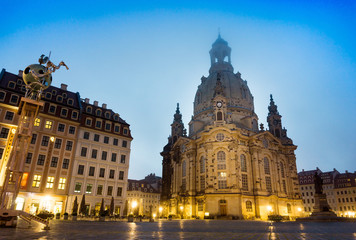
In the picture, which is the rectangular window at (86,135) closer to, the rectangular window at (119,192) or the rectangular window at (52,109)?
the rectangular window at (52,109)

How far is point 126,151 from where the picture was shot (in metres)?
49.8

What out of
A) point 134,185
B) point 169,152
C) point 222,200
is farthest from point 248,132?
point 134,185

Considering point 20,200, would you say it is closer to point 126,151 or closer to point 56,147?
point 56,147

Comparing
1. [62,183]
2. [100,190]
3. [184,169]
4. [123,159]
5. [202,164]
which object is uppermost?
[202,164]

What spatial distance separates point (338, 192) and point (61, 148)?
103230 millimetres

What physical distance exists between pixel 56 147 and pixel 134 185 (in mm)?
71203

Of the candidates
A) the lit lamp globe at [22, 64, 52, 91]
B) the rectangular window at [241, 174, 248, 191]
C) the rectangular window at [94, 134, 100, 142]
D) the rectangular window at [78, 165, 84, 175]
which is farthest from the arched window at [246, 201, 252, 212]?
the lit lamp globe at [22, 64, 52, 91]

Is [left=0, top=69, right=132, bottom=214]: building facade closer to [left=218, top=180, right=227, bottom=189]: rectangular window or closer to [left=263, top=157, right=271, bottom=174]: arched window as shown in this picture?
[left=218, top=180, right=227, bottom=189]: rectangular window

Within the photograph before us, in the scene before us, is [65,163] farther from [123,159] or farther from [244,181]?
[244,181]

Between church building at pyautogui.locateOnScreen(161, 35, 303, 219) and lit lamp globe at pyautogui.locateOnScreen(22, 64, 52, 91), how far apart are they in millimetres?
45910

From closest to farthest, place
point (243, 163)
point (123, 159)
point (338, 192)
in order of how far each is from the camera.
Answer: point (123, 159)
point (243, 163)
point (338, 192)

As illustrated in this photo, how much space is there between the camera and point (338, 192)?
9669cm

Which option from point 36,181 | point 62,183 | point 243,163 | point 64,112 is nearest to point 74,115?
point 64,112

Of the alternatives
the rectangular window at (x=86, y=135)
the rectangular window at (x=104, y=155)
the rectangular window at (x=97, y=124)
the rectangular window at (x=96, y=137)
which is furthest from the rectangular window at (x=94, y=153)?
the rectangular window at (x=97, y=124)
